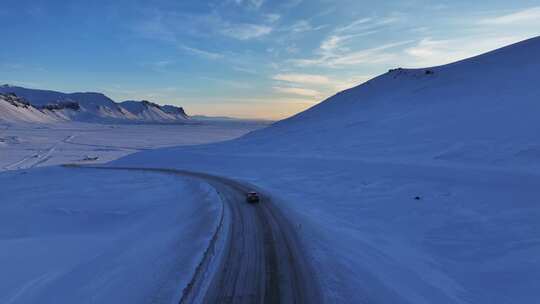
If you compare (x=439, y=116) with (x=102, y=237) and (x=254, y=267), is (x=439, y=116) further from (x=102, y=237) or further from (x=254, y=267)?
(x=102, y=237)

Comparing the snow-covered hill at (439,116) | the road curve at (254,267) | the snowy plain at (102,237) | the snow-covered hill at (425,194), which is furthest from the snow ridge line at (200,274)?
the snow-covered hill at (439,116)

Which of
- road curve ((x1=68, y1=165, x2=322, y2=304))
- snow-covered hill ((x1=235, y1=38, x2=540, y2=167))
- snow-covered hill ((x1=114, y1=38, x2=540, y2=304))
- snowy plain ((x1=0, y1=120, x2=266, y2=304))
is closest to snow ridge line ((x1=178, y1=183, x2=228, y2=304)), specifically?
road curve ((x1=68, y1=165, x2=322, y2=304))

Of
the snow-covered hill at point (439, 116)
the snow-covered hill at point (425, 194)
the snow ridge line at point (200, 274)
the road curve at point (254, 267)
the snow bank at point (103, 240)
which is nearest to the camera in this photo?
the snow ridge line at point (200, 274)

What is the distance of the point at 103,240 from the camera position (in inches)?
870

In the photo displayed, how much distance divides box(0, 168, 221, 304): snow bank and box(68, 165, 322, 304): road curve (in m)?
0.74

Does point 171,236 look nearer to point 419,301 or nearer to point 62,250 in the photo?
point 62,250

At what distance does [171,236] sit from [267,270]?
8720 millimetres

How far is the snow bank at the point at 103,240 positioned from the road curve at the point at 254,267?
0.74 metres

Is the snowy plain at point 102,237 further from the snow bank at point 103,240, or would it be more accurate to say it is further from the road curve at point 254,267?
the road curve at point 254,267

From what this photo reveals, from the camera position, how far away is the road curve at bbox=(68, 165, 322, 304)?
1211cm

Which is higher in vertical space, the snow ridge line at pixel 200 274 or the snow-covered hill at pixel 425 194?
the snow-covered hill at pixel 425 194

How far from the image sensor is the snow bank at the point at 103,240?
14.0 m

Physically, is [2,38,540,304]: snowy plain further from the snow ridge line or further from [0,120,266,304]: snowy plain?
[0,120,266,304]: snowy plain

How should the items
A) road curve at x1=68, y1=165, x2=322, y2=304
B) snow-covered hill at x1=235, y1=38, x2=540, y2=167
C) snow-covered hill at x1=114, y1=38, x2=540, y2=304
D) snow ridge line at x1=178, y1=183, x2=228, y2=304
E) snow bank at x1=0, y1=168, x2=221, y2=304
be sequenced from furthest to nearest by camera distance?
snow-covered hill at x1=235, y1=38, x2=540, y2=167 → snow bank at x1=0, y1=168, x2=221, y2=304 → snow-covered hill at x1=114, y1=38, x2=540, y2=304 → road curve at x1=68, y1=165, x2=322, y2=304 → snow ridge line at x1=178, y1=183, x2=228, y2=304
